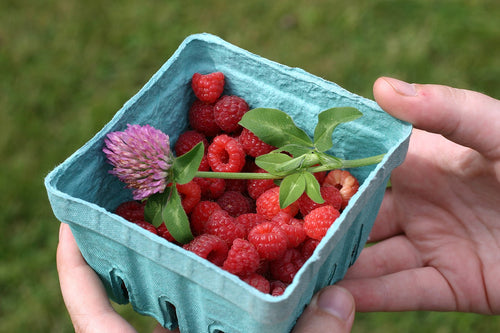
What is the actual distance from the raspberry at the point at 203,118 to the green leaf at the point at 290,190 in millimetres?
267

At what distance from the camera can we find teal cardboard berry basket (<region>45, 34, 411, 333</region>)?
0.90 m

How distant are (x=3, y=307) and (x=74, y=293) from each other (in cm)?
84

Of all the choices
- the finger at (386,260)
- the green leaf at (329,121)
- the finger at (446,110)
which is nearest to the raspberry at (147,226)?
the green leaf at (329,121)

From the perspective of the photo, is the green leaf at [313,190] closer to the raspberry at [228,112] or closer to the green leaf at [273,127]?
the green leaf at [273,127]

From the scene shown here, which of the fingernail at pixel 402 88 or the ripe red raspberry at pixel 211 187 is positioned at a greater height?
the fingernail at pixel 402 88

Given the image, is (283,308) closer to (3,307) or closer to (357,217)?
(357,217)

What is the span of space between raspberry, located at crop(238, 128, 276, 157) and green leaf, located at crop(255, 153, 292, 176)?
0.10 meters

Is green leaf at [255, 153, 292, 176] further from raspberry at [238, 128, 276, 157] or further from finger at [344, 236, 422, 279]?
finger at [344, 236, 422, 279]

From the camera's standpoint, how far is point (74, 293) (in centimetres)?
116

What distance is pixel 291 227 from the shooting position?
1060mm

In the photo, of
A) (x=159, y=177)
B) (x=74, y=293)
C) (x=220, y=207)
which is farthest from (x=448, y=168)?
(x=74, y=293)

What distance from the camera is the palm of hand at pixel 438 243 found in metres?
1.46

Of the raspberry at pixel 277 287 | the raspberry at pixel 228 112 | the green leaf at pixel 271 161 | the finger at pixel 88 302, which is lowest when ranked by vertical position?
the finger at pixel 88 302

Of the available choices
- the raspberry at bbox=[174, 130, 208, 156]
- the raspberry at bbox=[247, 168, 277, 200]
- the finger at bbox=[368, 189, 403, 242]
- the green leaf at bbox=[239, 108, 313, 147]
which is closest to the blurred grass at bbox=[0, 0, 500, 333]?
the finger at bbox=[368, 189, 403, 242]
